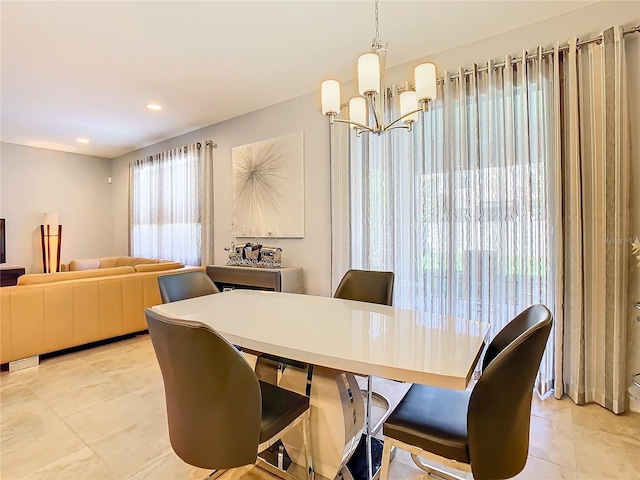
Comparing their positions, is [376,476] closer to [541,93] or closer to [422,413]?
[422,413]

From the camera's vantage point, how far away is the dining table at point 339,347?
1114 millimetres

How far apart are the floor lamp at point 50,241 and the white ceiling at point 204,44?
2.14 metres

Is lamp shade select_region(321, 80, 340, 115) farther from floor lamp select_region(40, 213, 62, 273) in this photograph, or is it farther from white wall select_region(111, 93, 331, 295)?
floor lamp select_region(40, 213, 62, 273)

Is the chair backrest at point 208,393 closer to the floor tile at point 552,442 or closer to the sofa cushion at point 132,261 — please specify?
the floor tile at point 552,442

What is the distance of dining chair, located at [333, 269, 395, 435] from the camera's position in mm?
2270

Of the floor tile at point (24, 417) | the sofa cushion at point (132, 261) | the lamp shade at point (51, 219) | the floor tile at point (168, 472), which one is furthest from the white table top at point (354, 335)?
the lamp shade at point (51, 219)

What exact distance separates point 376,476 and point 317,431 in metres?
0.37

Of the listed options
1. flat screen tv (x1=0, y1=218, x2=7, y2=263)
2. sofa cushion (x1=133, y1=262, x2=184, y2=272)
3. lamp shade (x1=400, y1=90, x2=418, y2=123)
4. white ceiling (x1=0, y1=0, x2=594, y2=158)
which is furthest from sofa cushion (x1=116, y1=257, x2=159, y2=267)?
lamp shade (x1=400, y1=90, x2=418, y2=123)

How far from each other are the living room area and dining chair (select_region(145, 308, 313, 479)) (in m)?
0.66

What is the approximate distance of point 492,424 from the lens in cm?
102

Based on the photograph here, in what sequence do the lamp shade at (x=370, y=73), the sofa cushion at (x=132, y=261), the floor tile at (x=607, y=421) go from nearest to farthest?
1. the lamp shade at (x=370, y=73)
2. the floor tile at (x=607, y=421)
3. the sofa cushion at (x=132, y=261)

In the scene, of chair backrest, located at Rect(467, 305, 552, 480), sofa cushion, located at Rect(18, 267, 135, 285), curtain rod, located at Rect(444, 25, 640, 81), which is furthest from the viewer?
sofa cushion, located at Rect(18, 267, 135, 285)

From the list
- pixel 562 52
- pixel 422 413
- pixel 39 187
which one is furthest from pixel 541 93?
pixel 39 187

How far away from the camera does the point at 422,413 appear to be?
1297 millimetres
